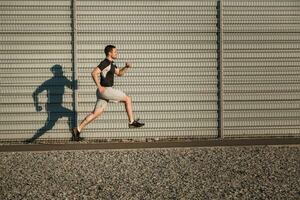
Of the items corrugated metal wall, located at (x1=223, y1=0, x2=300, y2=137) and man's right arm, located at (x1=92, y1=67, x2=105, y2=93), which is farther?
corrugated metal wall, located at (x1=223, y1=0, x2=300, y2=137)

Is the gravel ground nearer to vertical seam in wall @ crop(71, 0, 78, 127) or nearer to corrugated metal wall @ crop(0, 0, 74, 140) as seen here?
corrugated metal wall @ crop(0, 0, 74, 140)

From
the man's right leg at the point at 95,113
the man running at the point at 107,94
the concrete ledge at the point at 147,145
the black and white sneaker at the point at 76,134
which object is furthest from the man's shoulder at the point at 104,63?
the concrete ledge at the point at 147,145

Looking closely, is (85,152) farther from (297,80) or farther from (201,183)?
(297,80)

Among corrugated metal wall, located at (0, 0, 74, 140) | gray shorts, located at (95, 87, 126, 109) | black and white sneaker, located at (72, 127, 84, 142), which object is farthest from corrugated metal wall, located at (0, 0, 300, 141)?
gray shorts, located at (95, 87, 126, 109)

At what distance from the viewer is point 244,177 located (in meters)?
7.55

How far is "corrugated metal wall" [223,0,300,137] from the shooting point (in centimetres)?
1142

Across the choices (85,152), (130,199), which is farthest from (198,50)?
(130,199)

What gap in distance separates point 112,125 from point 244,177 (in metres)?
4.23

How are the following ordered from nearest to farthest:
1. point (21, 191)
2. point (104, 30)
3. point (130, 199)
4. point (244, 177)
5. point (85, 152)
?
point (130, 199)
point (21, 191)
point (244, 177)
point (85, 152)
point (104, 30)

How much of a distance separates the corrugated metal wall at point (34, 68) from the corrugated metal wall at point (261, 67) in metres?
3.07

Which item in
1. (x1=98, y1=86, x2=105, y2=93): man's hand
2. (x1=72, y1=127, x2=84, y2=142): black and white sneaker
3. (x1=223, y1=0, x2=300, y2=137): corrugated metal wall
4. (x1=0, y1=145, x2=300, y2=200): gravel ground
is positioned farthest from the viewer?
(x1=223, y1=0, x2=300, y2=137): corrugated metal wall

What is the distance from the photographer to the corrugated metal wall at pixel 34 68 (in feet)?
36.5

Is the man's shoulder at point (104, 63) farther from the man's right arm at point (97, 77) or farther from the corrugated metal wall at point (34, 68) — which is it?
the corrugated metal wall at point (34, 68)

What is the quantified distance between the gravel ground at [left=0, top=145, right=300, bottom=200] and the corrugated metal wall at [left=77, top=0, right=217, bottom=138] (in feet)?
5.03
